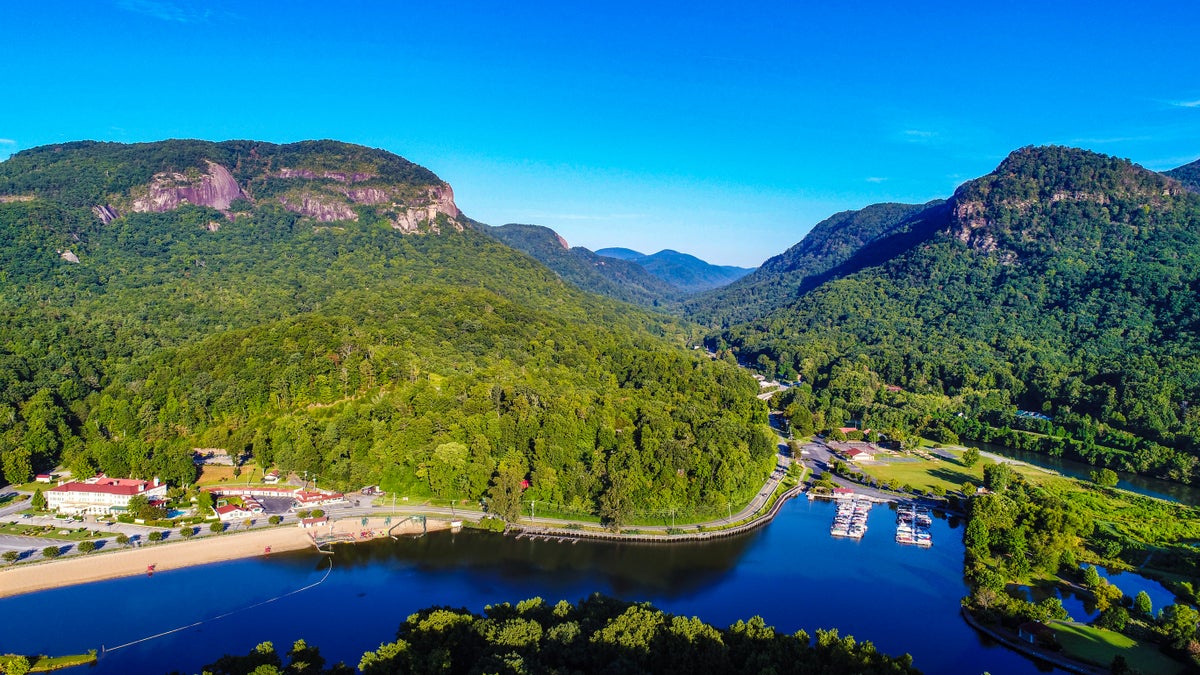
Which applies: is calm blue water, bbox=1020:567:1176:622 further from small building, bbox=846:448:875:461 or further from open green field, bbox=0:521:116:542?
open green field, bbox=0:521:116:542

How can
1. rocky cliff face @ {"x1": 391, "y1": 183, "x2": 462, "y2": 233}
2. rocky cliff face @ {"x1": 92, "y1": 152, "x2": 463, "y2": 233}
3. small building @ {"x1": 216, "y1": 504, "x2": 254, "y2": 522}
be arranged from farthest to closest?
rocky cliff face @ {"x1": 391, "y1": 183, "x2": 462, "y2": 233} < rocky cliff face @ {"x1": 92, "y1": 152, "x2": 463, "y2": 233} < small building @ {"x1": 216, "y1": 504, "x2": 254, "y2": 522}

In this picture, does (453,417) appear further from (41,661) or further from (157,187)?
(157,187)

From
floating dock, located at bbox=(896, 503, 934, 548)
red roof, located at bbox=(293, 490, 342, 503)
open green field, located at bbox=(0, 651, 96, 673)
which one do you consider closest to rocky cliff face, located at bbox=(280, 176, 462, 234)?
red roof, located at bbox=(293, 490, 342, 503)

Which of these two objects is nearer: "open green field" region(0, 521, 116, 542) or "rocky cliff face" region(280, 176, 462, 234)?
"open green field" region(0, 521, 116, 542)

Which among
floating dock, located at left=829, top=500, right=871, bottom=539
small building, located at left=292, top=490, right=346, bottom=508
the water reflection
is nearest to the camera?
the water reflection

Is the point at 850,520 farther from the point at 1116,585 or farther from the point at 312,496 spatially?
the point at 312,496

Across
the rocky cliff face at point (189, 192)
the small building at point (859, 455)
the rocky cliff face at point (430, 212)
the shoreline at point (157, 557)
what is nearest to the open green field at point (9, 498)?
the shoreline at point (157, 557)

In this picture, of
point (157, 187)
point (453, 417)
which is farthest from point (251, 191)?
point (453, 417)

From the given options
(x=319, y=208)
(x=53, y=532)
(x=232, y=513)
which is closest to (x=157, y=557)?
(x=232, y=513)
